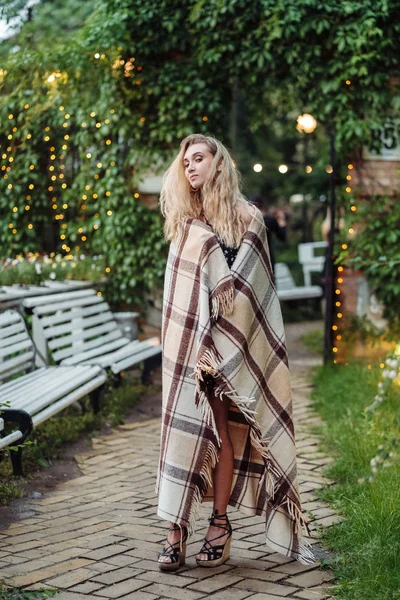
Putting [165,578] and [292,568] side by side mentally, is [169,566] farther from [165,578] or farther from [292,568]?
[292,568]

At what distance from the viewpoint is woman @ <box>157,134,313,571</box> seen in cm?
380

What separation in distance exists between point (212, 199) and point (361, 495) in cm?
171

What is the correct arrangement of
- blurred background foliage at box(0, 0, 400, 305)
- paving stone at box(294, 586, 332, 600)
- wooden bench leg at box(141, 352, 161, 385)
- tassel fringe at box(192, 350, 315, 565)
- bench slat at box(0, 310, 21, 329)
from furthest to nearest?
blurred background foliage at box(0, 0, 400, 305) → wooden bench leg at box(141, 352, 161, 385) → bench slat at box(0, 310, 21, 329) → tassel fringe at box(192, 350, 315, 565) → paving stone at box(294, 586, 332, 600)

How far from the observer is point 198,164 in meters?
3.94

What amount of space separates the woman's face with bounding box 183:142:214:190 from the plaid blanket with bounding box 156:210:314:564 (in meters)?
0.20

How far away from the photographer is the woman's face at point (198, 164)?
394cm

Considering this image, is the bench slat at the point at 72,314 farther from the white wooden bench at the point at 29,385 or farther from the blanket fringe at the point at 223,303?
the blanket fringe at the point at 223,303

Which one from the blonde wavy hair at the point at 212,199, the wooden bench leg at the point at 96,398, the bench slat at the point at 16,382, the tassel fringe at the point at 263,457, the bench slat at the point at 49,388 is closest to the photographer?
the tassel fringe at the point at 263,457

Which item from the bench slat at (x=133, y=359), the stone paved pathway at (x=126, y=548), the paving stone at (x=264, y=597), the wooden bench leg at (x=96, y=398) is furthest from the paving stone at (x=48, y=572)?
the bench slat at (x=133, y=359)

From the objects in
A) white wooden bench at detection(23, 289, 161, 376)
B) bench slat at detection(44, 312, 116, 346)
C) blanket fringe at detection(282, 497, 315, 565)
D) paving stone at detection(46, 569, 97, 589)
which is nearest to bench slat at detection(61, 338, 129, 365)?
white wooden bench at detection(23, 289, 161, 376)

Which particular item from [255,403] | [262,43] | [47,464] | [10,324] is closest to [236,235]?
[255,403]

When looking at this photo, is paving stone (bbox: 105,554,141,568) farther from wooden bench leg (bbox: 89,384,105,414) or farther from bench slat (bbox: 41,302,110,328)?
bench slat (bbox: 41,302,110,328)

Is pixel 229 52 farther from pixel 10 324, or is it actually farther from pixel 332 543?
pixel 332 543

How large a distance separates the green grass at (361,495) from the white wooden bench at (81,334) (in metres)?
1.59
